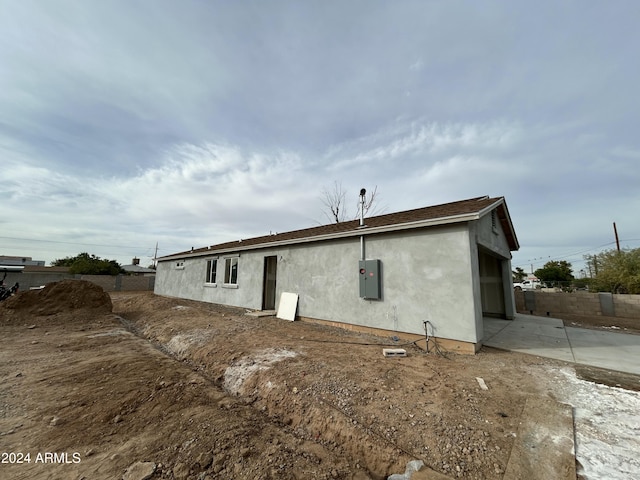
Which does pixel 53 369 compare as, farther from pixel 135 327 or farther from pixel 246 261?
pixel 246 261

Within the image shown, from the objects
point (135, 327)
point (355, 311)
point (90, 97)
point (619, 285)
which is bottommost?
point (135, 327)

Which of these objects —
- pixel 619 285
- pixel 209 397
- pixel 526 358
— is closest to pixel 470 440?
pixel 209 397

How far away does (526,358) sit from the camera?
502 centimetres

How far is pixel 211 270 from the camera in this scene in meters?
13.8

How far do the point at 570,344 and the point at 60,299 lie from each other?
1712 cm

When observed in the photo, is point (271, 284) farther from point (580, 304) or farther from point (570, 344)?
point (580, 304)

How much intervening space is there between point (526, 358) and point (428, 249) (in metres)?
2.88

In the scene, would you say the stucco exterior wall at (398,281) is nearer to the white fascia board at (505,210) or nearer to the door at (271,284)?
the white fascia board at (505,210)

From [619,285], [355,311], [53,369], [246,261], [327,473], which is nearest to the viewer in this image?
[327,473]

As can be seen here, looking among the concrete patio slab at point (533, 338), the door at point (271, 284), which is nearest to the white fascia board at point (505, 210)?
the concrete patio slab at point (533, 338)

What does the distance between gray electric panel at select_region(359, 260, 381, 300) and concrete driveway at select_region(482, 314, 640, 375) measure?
9.45ft

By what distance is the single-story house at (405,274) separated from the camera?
5480 mm

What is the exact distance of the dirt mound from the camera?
920cm

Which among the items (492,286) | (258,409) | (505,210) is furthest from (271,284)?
(505,210)
